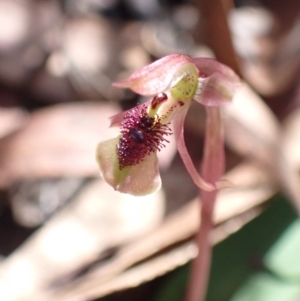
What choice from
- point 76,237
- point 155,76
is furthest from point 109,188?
point 155,76

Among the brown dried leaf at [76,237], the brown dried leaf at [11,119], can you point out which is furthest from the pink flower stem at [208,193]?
the brown dried leaf at [11,119]

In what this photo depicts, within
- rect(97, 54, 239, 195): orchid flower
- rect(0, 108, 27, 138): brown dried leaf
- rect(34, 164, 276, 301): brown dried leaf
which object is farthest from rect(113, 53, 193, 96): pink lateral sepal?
rect(0, 108, 27, 138): brown dried leaf

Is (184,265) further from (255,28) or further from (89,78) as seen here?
(255,28)

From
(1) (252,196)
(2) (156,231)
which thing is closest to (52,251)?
(2) (156,231)

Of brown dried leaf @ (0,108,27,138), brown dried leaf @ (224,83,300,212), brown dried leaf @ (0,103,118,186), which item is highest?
brown dried leaf @ (224,83,300,212)

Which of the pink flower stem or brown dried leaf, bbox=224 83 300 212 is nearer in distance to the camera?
the pink flower stem

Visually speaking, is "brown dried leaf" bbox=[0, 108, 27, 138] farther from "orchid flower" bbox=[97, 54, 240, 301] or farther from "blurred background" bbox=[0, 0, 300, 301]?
"orchid flower" bbox=[97, 54, 240, 301]
